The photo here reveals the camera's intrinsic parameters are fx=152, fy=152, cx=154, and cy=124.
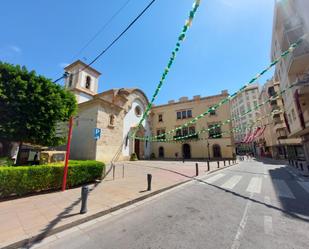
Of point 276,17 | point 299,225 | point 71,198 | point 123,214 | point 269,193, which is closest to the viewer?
point 299,225

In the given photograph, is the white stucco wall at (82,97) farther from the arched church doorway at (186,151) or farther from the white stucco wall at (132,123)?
the arched church doorway at (186,151)

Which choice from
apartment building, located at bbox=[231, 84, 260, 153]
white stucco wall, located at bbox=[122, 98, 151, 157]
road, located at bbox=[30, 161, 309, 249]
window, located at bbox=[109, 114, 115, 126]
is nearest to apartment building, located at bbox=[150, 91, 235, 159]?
white stucco wall, located at bbox=[122, 98, 151, 157]

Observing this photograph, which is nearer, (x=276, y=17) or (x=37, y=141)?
(x=37, y=141)

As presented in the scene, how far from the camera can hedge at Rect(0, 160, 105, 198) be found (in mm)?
5500

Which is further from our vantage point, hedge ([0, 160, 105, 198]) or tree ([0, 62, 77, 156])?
tree ([0, 62, 77, 156])

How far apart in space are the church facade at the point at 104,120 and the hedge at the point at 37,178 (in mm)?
7497

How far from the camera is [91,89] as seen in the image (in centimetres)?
2689

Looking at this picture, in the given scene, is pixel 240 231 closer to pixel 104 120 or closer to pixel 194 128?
pixel 104 120

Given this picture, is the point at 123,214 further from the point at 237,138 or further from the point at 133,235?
the point at 237,138

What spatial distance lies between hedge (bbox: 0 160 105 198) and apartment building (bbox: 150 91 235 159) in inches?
783

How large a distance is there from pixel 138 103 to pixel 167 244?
2626 cm

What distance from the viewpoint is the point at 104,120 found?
1978cm

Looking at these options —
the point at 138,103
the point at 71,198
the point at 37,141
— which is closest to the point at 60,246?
the point at 71,198

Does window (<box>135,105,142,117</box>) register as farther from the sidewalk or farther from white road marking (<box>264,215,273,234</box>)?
white road marking (<box>264,215,273,234</box>)
